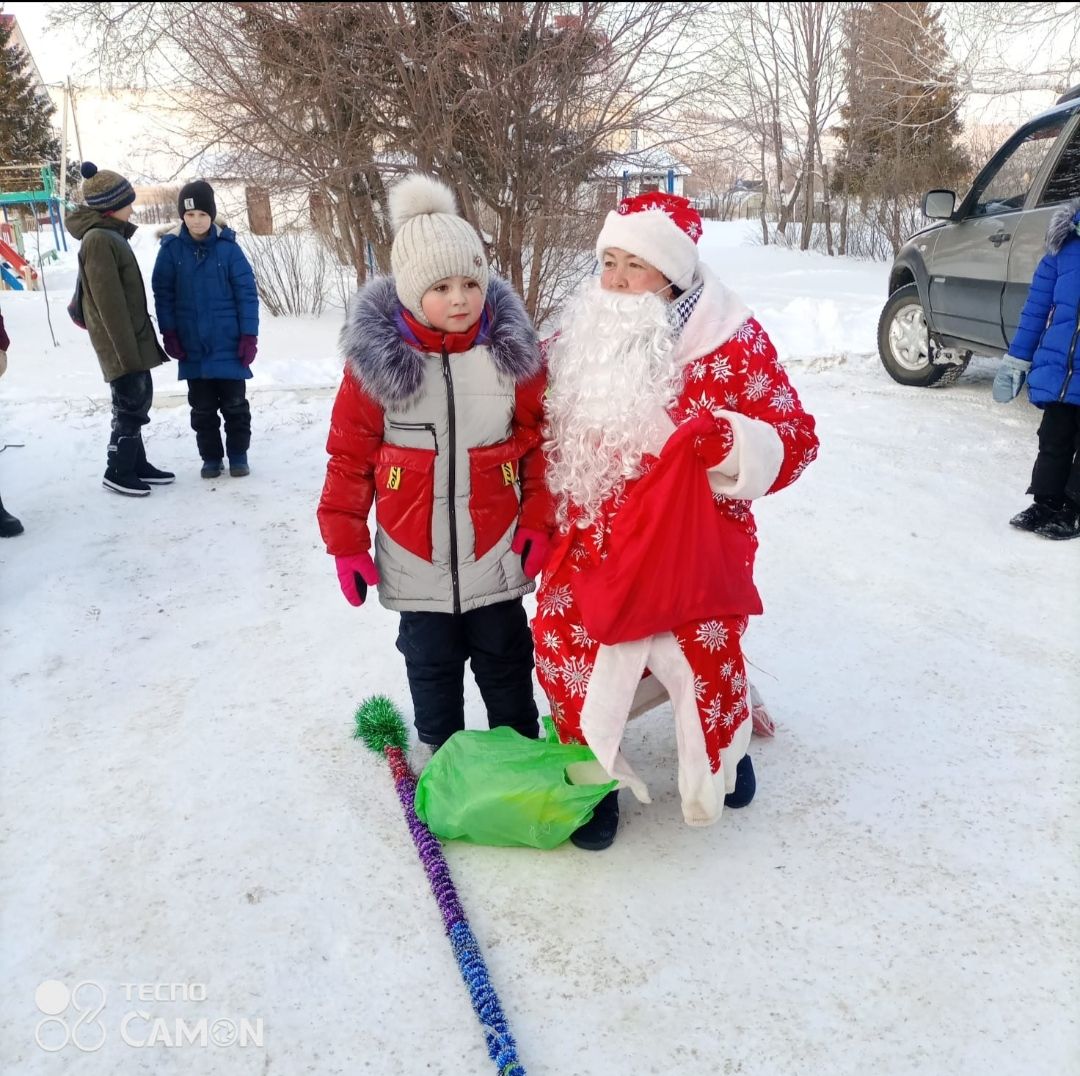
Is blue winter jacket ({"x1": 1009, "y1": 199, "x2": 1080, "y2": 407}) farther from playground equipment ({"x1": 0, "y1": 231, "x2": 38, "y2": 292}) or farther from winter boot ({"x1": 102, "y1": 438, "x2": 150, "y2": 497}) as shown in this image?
playground equipment ({"x1": 0, "y1": 231, "x2": 38, "y2": 292})

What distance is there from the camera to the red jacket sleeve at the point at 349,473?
2305 millimetres

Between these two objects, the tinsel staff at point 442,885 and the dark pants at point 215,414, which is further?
the dark pants at point 215,414

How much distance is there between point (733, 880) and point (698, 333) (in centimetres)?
133

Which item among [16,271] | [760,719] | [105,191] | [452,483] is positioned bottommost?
[760,719]

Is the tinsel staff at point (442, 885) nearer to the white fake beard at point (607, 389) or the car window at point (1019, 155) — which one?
the white fake beard at point (607, 389)

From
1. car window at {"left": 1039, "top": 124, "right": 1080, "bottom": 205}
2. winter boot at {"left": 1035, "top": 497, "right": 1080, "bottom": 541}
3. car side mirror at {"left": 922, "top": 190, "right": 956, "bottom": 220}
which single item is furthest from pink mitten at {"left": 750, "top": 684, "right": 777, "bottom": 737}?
car side mirror at {"left": 922, "top": 190, "right": 956, "bottom": 220}

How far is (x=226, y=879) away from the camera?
219 centimetres

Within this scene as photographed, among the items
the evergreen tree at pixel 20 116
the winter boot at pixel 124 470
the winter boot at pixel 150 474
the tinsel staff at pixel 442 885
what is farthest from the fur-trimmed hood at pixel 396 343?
the evergreen tree at pixel 20 116

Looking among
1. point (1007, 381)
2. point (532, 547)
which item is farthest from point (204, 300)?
point (1007, 381)

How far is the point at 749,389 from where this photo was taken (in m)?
2.10

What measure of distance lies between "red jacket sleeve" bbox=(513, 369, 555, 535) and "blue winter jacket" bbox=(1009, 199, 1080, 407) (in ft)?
9.24

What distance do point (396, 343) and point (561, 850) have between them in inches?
53.9

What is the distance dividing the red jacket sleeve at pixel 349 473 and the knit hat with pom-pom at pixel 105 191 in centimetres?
326

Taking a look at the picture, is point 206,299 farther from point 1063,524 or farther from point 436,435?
point 1063,524
